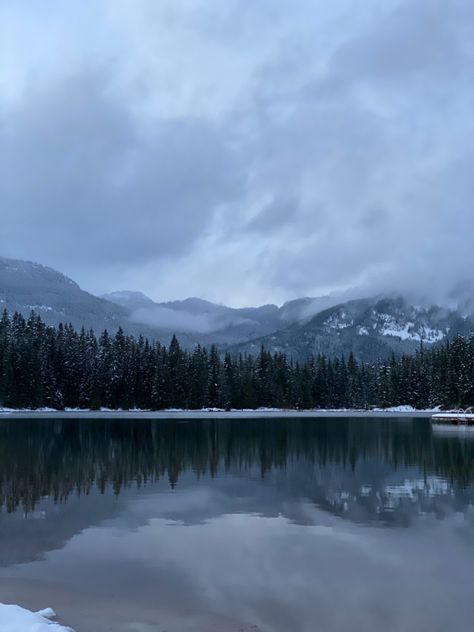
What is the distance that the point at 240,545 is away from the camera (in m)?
20.5

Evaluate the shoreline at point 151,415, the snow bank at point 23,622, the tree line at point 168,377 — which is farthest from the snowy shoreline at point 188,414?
the snow bank at point 23,622

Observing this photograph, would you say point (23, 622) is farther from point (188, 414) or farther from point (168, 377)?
point (168, 377)

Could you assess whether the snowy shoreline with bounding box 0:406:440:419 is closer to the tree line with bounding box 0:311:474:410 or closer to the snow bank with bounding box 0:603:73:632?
the tree line with bounding box 0:311:474:410

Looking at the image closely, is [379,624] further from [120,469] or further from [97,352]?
[97,352]

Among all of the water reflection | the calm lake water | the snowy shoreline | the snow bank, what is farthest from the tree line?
the snow bank

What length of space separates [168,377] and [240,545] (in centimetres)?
13720

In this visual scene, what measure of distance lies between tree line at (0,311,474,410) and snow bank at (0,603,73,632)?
125 meters

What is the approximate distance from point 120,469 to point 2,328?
119 metres

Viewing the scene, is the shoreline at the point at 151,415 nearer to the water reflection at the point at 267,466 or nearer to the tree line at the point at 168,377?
the tree line at the point at 168,377

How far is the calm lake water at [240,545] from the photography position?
14.4 m

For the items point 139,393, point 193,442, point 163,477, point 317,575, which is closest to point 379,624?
point 317,575

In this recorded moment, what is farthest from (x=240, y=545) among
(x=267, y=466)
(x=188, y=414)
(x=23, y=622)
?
(x=188, y=414)

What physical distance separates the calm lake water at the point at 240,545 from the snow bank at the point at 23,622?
870 millimetres

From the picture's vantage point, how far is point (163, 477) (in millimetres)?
36812
